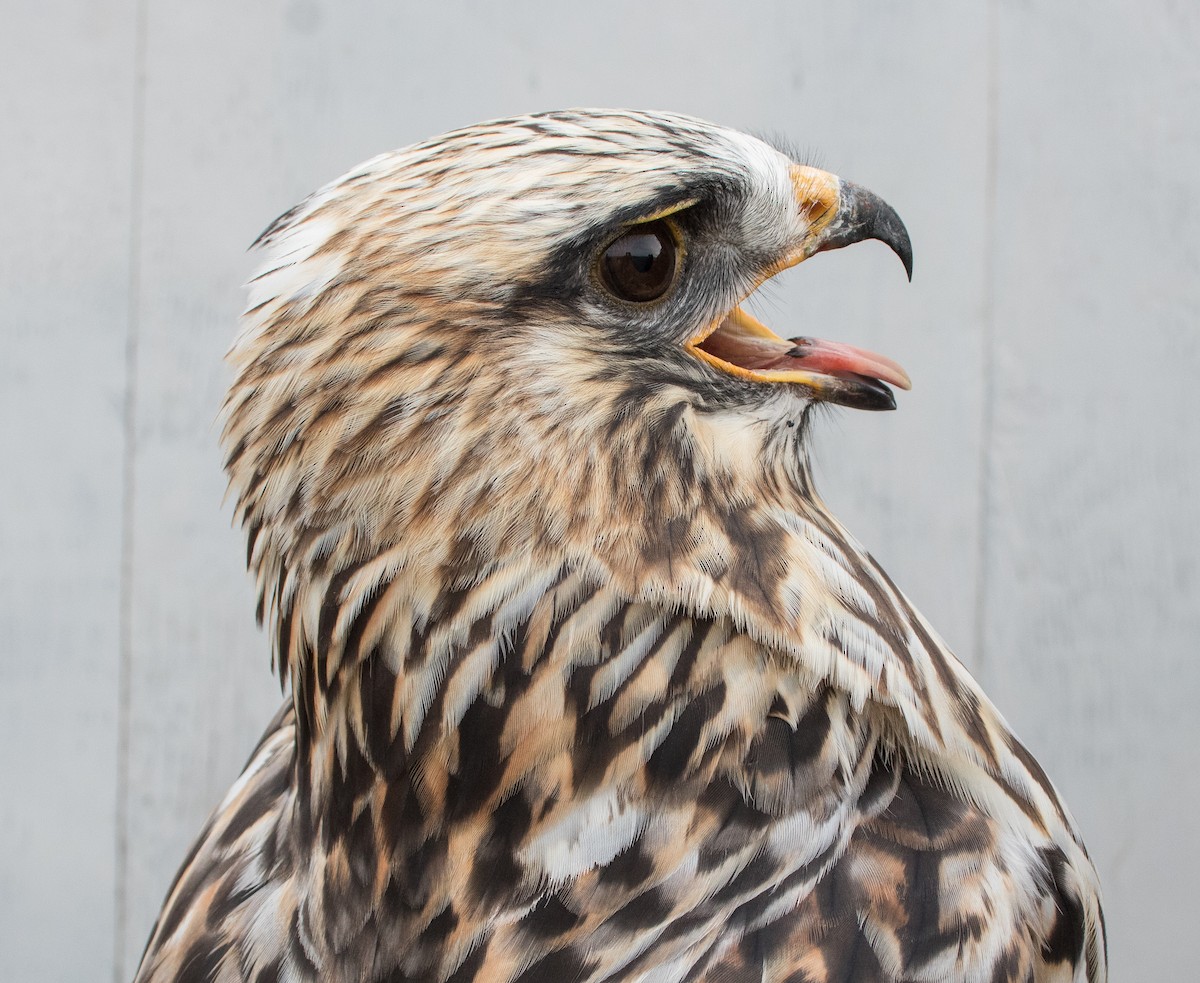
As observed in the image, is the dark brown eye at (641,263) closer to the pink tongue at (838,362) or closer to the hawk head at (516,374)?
the hawk head at (516,374)

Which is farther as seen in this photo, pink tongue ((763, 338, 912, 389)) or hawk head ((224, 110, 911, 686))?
pink tongue ((763, 338, 912, 389))

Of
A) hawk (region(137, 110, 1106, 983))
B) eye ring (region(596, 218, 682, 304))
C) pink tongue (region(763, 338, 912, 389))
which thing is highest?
eye ring (region(596, 218, 682, 304))

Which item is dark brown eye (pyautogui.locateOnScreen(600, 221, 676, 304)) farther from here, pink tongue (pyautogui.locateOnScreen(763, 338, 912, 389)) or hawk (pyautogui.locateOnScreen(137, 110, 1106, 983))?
pink tongue (pyautogui.locateOnScreen(763, 338, 912, 389))

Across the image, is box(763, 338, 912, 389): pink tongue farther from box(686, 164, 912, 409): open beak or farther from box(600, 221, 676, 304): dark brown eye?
box(600, 221, 676, 304): dark brown eye

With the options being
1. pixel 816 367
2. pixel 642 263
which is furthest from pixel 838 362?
pixel 642 263

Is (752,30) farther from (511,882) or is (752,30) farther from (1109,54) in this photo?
(511,882)

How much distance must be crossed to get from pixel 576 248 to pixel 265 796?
574 mm

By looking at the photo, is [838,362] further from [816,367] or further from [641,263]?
[641,263]

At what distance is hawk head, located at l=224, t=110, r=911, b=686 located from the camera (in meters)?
0.67

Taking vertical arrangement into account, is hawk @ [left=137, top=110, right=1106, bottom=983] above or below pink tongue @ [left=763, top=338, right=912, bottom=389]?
below

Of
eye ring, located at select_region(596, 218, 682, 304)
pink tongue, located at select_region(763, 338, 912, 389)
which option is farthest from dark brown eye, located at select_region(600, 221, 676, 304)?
pink tongue, located at select_region(763, 338, 912, 389)

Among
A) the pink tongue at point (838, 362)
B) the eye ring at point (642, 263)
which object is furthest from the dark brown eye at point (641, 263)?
the pink tongue at point (838, 362)

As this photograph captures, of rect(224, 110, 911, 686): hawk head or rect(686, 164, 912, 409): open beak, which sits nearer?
rect(224, 110, 911, 686): hawk head

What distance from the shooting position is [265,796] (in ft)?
3.12
